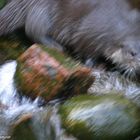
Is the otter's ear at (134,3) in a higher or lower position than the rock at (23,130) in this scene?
lower

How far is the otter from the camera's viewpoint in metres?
4.13

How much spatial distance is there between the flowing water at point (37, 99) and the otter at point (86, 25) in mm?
195

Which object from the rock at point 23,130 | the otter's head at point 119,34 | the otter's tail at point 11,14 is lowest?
the otter's head at point 119,34

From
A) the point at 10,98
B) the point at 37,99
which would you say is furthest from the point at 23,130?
the point at 10,98

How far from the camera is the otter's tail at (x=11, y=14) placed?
4.54 m

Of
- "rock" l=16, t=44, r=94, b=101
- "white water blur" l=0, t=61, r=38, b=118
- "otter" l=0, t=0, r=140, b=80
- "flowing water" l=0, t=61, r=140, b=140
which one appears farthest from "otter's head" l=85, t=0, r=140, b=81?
"white water blur" l=0, t=61, r=38, b=118

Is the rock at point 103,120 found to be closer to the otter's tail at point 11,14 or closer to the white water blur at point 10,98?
the white water blur at point 10,98

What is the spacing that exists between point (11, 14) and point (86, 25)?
654 mm

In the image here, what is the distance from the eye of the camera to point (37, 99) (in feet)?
11.8

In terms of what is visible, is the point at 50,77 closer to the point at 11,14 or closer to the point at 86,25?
the point at 86,25

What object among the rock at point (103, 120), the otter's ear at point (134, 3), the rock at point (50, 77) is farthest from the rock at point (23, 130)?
the otter's ear at point (134, 3)

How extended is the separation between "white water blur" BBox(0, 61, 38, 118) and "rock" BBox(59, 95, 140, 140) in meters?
0.41

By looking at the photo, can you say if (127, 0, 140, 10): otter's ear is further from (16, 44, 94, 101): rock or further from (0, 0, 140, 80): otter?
(16, 44, 94, 101): rock

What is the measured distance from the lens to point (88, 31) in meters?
4.35
